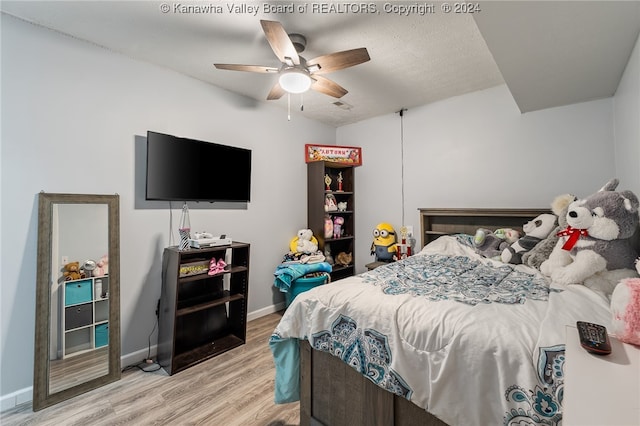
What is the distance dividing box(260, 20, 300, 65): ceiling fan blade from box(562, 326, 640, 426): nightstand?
1797 millimetres

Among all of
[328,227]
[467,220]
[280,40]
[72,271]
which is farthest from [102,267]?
[467,220]

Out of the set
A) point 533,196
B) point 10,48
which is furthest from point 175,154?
point 533,196

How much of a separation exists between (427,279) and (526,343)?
2.66 feet

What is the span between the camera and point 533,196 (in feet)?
8.68

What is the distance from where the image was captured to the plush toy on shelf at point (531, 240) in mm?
2135

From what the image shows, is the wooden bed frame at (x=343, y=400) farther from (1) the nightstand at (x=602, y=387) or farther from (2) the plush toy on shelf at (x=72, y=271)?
(2) the plush toy on shelf at (x=72, y=271)

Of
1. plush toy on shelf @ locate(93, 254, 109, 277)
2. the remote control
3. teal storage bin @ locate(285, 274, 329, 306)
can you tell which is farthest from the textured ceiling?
teal storage bin @ locate(285, 274, 329, 306)

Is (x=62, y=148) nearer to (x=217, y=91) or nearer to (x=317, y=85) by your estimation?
(x=217, y=91)

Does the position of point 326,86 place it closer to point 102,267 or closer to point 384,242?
point 384,242

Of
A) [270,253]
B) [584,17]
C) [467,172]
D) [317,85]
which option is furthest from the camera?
[270,253]

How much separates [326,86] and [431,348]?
2.00 metres

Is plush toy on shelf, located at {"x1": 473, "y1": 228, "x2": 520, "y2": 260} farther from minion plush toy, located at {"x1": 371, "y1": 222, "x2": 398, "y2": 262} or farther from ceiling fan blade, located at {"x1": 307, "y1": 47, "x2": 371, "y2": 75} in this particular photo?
ceiling fan blade, located at {"x1": 307, "y1": 47, "x2": 371, "y2": 75}

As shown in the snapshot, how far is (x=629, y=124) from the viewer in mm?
1737

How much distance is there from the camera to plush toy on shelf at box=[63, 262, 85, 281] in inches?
75.2
